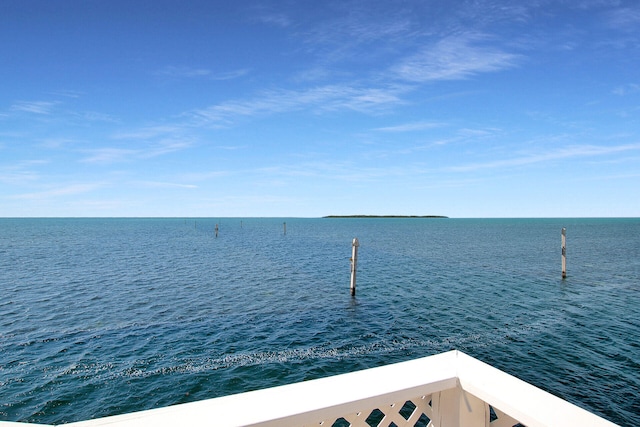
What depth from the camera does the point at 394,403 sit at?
238 centimetres

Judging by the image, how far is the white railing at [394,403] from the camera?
1.99 m

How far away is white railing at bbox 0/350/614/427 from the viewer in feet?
6.52

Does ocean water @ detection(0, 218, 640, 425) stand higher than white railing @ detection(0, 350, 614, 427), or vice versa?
white railing @ detection(0, 350, 614, 427)

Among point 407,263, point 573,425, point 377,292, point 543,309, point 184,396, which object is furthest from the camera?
point 407,263

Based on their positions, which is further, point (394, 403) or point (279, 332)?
point (279, 332)

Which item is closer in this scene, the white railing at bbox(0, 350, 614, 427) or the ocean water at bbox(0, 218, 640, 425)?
the white railing at bbox(0, 350, 614, 427)

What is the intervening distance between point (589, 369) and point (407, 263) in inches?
1113

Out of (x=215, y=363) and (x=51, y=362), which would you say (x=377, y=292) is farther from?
(x=51, y=362)

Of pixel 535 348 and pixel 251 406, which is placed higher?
pixel 251 406

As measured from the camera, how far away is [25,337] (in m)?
16.4

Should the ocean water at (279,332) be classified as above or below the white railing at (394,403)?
below

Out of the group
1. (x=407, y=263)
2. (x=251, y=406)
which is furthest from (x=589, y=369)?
(x=407, y=263)

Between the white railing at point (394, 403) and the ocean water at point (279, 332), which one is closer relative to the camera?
the white railing at point (394, 403)

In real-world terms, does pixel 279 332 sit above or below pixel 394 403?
below
